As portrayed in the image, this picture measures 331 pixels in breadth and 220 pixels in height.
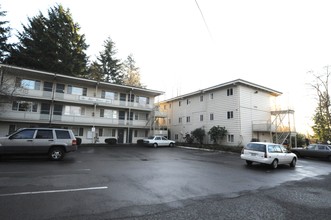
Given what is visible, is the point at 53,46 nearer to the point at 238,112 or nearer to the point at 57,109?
the point at 57,109

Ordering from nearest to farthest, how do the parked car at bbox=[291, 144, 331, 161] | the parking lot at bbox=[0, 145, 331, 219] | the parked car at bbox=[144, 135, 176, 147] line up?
the parking lot at bbox=[0, 145, 331, 219], the parked car at bbox=[291, 144, 331, 161], the parked car at bbox=[144, 135, 176, 147]

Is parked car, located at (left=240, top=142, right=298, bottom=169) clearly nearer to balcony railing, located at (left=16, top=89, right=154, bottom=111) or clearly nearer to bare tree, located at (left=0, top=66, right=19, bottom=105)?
balcony railing, located at (left=16, top=89, right=154, bottom=111)

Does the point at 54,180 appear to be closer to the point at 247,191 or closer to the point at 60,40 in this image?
the point at 247,191

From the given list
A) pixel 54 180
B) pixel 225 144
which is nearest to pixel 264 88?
pixel 225 144

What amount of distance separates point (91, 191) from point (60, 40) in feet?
117

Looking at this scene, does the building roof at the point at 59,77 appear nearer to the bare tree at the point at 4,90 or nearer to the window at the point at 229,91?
the bare tree at the point at 4,90

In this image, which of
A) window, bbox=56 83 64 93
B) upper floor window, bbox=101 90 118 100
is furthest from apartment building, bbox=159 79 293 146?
window, bbox=56 83 64 93

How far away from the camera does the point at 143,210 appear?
416 centimetres

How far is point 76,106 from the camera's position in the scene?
2500 cm

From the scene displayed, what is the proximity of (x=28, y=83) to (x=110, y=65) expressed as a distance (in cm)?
2179

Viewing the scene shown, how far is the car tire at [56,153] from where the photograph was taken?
11039 millimetres

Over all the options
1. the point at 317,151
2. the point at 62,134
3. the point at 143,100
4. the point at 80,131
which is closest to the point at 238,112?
the point at 317,151

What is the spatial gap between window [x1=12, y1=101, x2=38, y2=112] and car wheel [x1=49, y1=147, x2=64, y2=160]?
14.7 m

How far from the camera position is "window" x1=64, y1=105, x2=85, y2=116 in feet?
79.7
